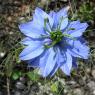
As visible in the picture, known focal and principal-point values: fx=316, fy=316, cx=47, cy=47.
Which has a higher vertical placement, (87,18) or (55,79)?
(87,18)

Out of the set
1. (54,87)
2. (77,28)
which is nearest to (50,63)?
(77,28)

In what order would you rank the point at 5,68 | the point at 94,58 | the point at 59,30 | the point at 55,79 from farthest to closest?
the point at 94,58
the point at 5,68
the point at 55,79
the point at 59,30

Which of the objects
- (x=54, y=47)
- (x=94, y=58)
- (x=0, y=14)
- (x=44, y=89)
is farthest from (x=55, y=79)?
(x=0, y=14)

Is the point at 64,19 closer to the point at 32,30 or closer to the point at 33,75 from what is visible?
the point at 32,30

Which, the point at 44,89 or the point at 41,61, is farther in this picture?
the point at 44,89

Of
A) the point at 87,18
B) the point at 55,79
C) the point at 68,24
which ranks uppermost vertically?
the point at 68,24

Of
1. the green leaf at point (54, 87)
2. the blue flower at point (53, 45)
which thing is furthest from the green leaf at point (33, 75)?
the blue flower at point (53, 45)

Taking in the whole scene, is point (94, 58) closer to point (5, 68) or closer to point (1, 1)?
point (5, 68)
